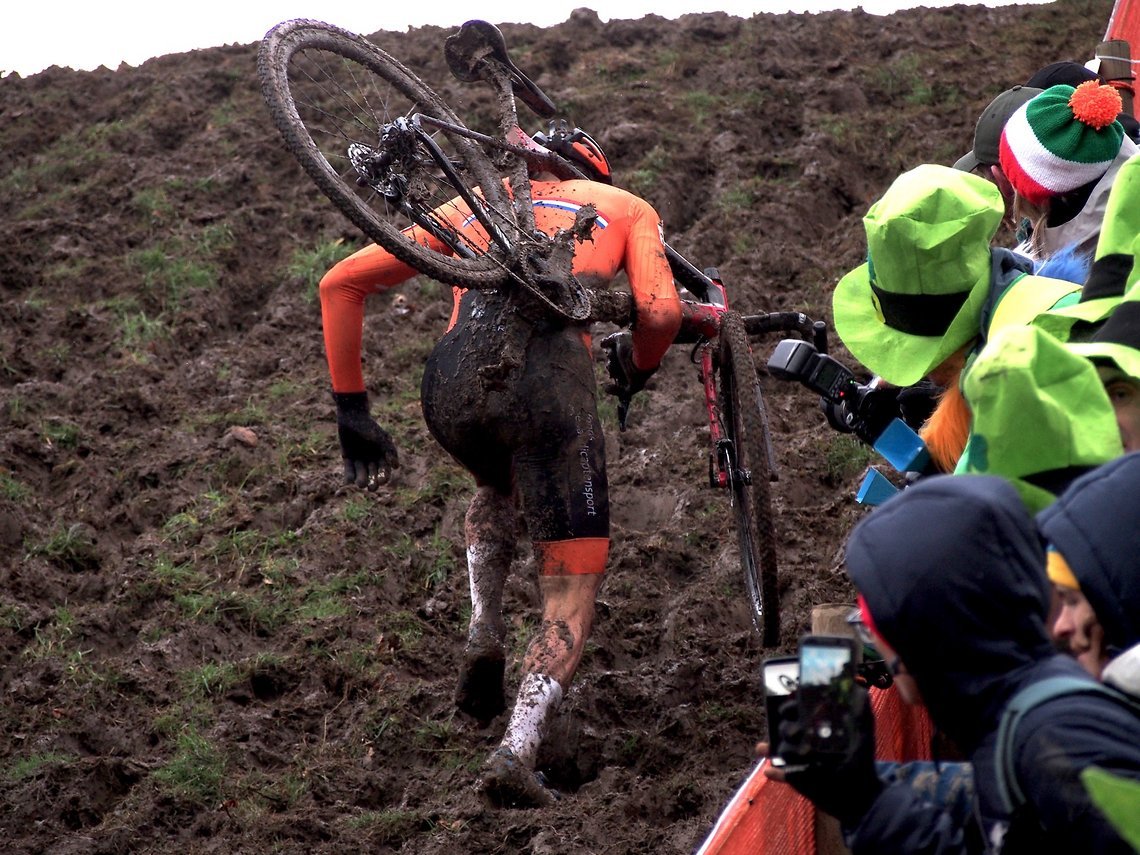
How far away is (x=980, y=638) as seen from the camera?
1.85 metres

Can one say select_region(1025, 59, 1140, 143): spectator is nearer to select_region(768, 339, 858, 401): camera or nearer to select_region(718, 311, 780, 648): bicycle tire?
select_region(718, 311, 780, 648): bicycle tire

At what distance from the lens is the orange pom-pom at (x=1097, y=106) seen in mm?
3770

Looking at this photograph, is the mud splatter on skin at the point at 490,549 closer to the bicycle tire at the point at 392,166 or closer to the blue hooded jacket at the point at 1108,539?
the bicycle tire at the point at 392,166

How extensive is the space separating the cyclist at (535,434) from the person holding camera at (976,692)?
2.26 meters

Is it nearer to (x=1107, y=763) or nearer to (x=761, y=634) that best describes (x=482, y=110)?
(x=761, y=634)

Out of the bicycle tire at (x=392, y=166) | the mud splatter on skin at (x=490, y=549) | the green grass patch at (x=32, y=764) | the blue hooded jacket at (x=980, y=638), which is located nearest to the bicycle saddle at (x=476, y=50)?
the bicycle tire at (x=392, y=166)

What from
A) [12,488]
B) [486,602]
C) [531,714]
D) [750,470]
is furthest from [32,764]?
[750,470]

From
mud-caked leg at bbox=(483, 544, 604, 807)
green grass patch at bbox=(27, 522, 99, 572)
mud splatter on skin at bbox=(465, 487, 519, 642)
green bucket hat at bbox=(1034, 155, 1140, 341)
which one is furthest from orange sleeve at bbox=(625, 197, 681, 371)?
green grass patch at bbox=(27, 522, 99, 572)

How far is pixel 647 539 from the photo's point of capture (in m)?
6.11

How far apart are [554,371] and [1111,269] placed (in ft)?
6.41

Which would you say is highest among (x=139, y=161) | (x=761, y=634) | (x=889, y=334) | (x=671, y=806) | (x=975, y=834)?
(x=139, y=161)

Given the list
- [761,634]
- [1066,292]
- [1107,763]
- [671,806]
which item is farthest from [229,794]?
[1107,763]

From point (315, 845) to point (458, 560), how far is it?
205cm

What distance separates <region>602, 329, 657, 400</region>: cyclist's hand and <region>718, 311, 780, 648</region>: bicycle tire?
33 cm
